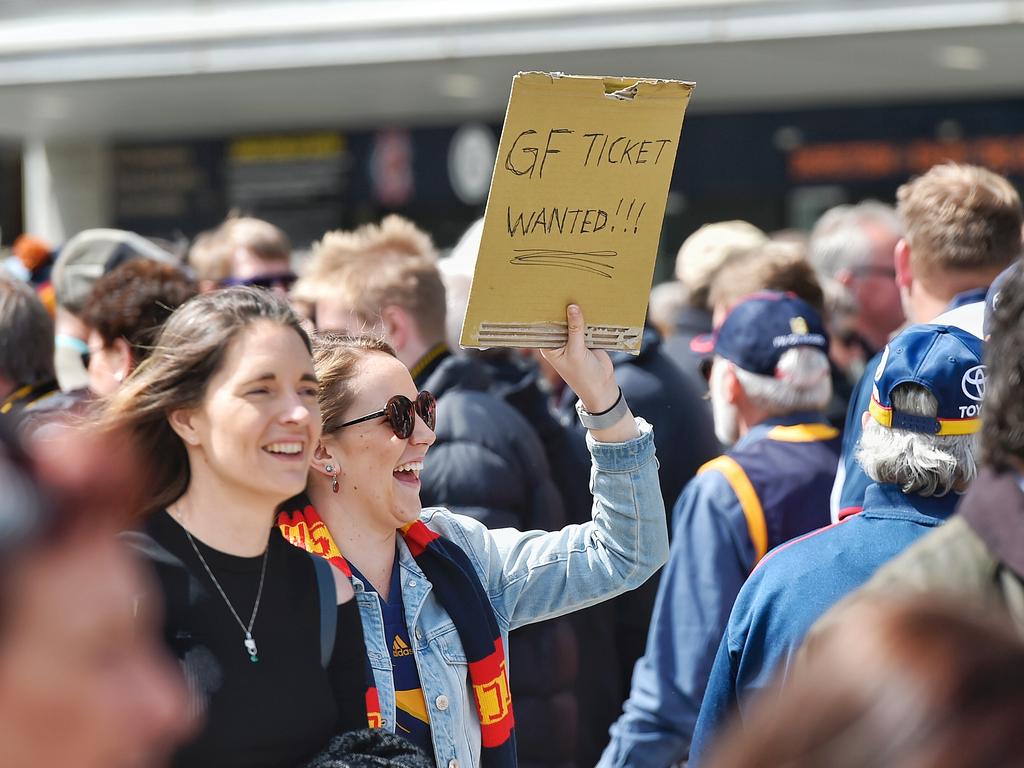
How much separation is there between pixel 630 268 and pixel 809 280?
2.43 m

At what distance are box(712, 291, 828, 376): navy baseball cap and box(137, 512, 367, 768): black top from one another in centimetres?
192

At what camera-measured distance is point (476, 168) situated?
1320 cm

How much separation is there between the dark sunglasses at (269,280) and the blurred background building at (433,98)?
16.3 ft

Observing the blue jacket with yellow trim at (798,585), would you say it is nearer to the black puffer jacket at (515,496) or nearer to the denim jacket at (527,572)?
the denim jacket at (527,572)

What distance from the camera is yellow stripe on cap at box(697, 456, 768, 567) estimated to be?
374cm

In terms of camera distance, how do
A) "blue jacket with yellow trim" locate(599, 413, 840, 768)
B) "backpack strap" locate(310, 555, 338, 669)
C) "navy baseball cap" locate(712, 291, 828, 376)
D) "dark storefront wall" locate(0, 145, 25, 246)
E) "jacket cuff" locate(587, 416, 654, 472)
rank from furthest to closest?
"dark storefront wall" locate(0, 145, 25, 246)
"navy baseball cap" locate(712, 291, 828, 376)
"blue jacket with yellow trim" locate(599, 413, 840, 768)
"jacket cuff" locate(587, 416, 654, 472)
"backpack strap" locate(310, 555, 338, 669)

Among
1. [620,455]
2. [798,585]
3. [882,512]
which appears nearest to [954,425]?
[882,512]

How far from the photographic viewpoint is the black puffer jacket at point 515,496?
393 cm

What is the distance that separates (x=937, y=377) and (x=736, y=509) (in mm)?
Answer: 1067

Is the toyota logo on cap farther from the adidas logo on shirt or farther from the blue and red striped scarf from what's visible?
the adidas logo on shirt

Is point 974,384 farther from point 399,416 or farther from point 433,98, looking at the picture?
point 433,98

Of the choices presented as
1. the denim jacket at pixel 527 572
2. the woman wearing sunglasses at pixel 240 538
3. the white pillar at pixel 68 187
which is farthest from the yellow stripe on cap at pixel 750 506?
the white pillar at pixel 68 187

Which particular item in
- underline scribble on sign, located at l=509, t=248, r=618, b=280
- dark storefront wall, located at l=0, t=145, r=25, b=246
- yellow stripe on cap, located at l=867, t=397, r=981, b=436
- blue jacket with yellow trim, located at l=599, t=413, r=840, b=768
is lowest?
blue jacket with yellow trim, located at l=599, t=413, r=840, b=768

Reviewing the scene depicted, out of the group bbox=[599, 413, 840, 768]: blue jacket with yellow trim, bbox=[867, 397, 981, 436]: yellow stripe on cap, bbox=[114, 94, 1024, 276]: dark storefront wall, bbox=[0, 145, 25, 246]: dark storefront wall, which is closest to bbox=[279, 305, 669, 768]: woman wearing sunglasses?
bbox=[867, 397, 981, 436]: yellow stripe on cap
